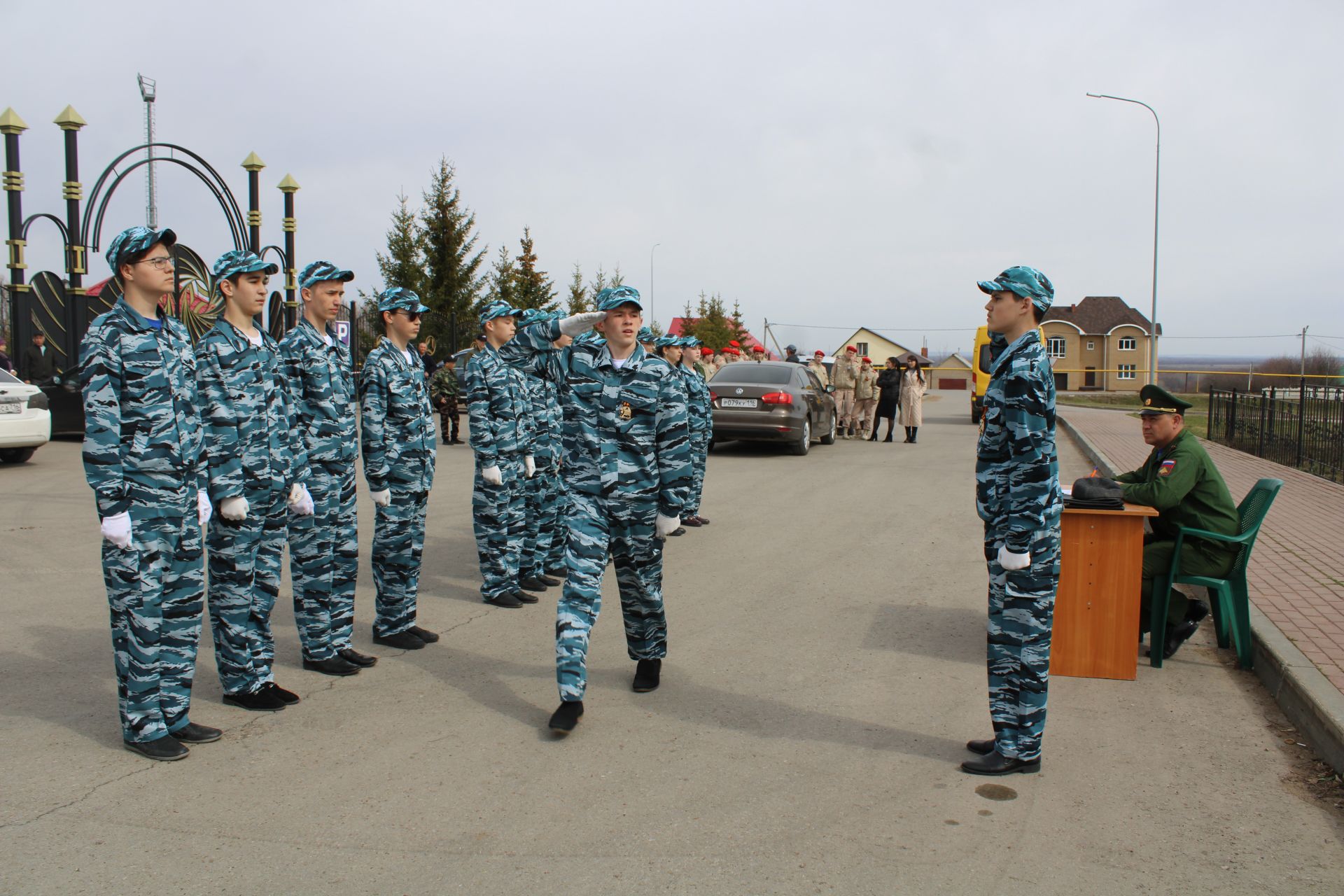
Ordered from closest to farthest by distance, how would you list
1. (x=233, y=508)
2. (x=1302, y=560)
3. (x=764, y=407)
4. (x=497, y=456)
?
(x=233, y=508), (x=497, y=456), (x=1302, y=560), (x=764, y=407)

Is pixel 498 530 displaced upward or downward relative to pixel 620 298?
downward

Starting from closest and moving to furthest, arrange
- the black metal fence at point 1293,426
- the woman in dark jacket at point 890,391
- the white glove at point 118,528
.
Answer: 1. the white glove at point 118,528
2. the black metal fence at point 1293,426
3. the woman in dark jacket at point 890,391

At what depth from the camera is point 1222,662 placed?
5730 mm

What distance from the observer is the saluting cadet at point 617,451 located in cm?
470

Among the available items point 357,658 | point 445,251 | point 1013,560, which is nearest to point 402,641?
point 357,658

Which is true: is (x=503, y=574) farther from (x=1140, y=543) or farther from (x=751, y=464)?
(x=751, y=464)

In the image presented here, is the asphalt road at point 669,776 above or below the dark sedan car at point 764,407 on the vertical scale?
below

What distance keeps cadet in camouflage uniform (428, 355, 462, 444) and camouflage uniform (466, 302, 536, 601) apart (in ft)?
38.2

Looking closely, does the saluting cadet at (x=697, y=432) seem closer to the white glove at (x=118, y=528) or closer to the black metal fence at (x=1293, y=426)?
the white glove at (x=118, y=528)

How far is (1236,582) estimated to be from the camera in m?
5.56

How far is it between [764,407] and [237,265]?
12383 mm

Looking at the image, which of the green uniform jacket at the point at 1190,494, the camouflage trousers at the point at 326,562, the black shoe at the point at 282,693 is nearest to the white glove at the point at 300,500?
the camouflage trousers at the point at 326,562

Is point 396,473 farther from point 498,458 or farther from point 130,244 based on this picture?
point 130,244

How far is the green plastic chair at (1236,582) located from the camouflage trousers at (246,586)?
4.63 meters
